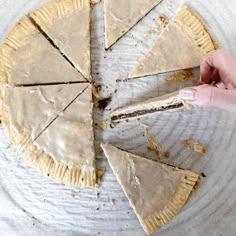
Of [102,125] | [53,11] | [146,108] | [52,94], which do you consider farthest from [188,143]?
[53,11]

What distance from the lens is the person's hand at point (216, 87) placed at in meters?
1.90

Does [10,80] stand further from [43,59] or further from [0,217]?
[0,217]

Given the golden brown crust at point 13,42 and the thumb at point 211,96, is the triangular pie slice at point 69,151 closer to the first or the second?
the golden brown crust at point 13,42

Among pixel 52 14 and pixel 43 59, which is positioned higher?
pixel 52 14

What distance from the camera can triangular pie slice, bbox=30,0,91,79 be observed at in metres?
2.41

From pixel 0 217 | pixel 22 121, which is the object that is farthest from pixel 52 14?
pixel 0 217

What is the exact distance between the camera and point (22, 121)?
229cm

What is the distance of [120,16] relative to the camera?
8.09 ft

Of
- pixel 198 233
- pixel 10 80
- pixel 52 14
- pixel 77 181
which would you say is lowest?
pixel 198 233

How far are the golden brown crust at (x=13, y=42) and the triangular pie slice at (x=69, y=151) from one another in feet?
1.26

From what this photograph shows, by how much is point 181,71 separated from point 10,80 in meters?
0.96

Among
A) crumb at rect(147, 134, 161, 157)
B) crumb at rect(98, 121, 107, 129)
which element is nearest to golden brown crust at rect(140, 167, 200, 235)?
crumb at rect(147, 134, 161, 157)

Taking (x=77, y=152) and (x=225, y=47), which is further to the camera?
(x=225, y=47)

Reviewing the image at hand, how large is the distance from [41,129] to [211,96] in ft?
3.03
